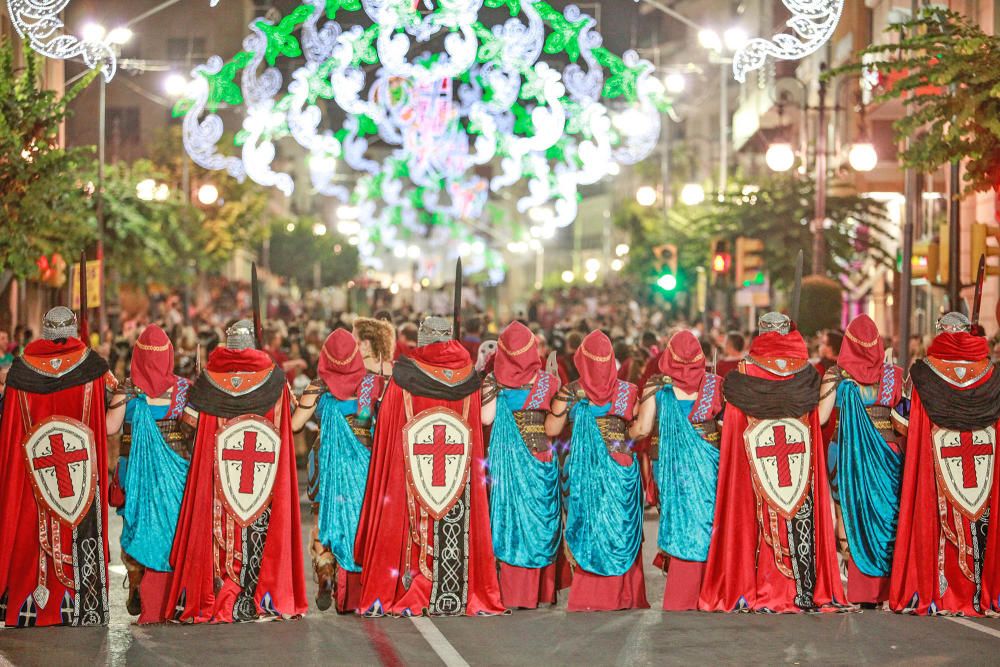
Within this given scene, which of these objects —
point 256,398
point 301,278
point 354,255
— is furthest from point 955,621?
point 354,255

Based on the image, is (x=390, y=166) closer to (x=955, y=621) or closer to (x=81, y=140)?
(x=955, y=621)

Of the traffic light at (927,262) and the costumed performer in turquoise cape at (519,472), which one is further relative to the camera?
the traffic light at (927,262)

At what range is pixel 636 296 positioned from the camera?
195 feet

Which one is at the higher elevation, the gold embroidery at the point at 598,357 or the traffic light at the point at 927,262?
the traffic light at the point at 927,262

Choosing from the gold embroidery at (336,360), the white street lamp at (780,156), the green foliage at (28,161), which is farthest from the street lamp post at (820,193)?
the gold embroidery at (336,360)

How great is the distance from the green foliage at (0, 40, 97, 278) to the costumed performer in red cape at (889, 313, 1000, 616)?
9.72 meters

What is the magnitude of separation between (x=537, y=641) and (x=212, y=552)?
2.06m

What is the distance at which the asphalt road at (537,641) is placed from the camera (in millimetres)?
9367

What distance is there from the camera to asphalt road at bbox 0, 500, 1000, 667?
369 inches

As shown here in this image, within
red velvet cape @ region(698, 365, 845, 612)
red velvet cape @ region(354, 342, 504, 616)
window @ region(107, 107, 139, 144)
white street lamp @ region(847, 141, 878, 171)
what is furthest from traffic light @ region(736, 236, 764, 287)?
window @ region(107, 107, 139, 144)

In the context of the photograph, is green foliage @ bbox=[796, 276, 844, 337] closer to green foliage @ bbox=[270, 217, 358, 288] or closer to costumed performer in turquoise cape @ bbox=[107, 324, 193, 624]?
costumed performer in turquoise cape @ bbox=[107, 324, 193, 624]

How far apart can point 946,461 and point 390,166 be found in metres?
16.5

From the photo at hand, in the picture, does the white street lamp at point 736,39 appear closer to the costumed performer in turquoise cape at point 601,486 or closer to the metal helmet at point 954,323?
the metal helmet at point 954,323

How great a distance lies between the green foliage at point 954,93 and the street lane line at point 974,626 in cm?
463
